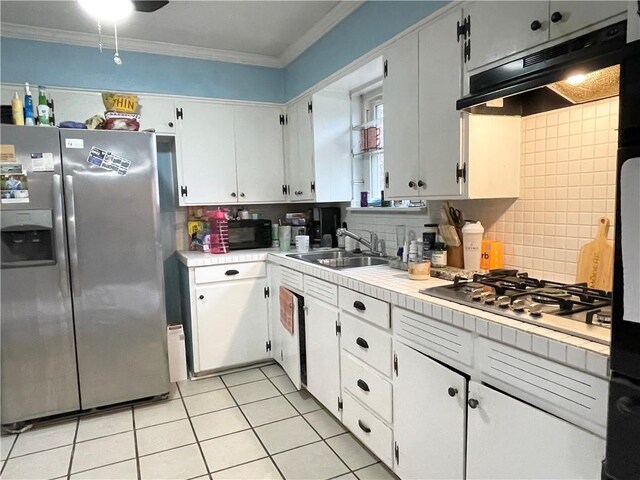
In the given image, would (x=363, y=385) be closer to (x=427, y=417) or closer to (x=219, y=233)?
(x=427, y=417)

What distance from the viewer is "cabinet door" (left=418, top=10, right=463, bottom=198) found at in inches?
70.2

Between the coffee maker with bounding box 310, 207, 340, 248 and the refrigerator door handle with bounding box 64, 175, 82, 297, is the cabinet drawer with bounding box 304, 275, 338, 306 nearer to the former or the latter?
the coffee maker with bounding box 310, 207, 340, 248

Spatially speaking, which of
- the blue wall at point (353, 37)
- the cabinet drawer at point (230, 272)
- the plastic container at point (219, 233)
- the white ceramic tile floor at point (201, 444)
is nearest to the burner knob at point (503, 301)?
the white ceramic tile floor at point (201, 444)

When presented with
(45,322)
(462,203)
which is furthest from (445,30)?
(45,322)

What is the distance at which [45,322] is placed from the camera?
2359 mm

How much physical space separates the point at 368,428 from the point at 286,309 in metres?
0.98

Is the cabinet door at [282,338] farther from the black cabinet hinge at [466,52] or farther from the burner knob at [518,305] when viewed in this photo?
the black cabinet hinge at [466,52]

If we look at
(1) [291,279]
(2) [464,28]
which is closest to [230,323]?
(1) [291,279]

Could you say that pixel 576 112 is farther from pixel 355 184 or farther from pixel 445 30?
pixel 355 184

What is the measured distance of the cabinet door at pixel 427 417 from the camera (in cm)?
140

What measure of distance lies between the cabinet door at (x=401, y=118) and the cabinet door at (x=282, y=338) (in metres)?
0.98

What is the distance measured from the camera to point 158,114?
3102 mm

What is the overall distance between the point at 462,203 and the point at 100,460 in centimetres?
232

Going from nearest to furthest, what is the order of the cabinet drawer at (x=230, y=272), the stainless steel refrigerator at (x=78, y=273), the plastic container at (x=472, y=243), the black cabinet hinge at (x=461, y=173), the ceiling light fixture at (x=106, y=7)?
the ceiling light fixture at (x=106, y=7) → the black cabinet hinge at (x=461, y=173) → the plastic container at (x=472, y=243) → the stainless steel refrigerator at (x=78, y=273) → the cabinet drawer at (x=230, y=272)
